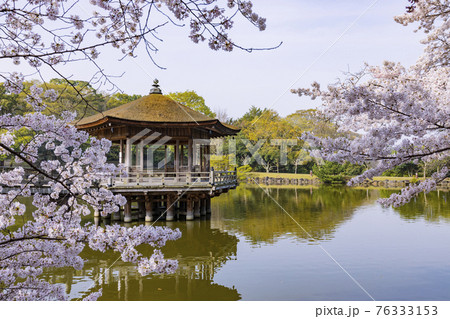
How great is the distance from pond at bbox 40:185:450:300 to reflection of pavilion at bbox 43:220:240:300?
0.02 meters

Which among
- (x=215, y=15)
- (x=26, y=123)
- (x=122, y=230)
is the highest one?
(x=215, y=15)

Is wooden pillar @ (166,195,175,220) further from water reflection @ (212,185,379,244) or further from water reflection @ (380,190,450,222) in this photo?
water reflection @ (380,190,450,222)

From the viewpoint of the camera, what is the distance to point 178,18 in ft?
10.5

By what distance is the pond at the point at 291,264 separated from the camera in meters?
6.12

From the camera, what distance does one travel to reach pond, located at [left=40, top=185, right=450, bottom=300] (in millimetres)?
6125

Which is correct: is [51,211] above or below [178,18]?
below

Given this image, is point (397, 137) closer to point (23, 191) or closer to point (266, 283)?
point (266, 283)

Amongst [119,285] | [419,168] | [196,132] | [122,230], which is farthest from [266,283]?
[419,168]

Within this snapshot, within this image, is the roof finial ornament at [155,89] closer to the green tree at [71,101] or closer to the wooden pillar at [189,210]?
the green tree at [71,101]

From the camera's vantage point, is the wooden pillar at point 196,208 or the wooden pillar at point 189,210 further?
the wooden pillar at point 196,208

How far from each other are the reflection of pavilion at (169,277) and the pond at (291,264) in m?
0.02

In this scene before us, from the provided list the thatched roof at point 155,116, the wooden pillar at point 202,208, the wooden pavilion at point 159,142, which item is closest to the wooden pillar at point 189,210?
the wooden pavilion at point 159,142

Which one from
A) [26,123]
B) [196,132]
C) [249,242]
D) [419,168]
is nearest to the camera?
[26,123]

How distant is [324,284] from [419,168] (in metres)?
29.3
